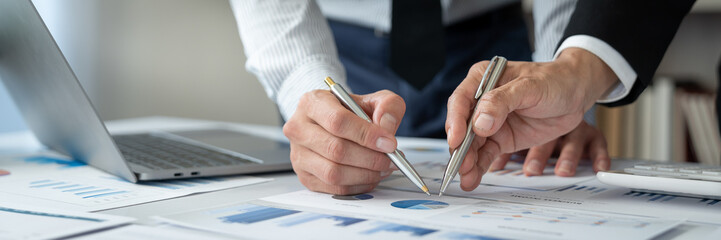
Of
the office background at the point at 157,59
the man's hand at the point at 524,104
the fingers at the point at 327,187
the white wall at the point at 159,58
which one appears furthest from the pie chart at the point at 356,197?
the office background at the point at 157,59

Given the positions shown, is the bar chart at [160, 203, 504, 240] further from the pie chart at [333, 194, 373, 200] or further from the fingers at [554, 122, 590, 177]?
the fingers at [554, 122, 590, 177]

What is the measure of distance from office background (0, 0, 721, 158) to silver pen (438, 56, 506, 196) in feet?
9.27

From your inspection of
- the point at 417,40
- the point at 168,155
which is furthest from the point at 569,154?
the point at 168,155

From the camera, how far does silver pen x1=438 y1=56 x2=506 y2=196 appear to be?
0.68 metres

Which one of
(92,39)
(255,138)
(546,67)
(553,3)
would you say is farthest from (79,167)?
(92,39)

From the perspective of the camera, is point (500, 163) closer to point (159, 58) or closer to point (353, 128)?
point (353, 128)

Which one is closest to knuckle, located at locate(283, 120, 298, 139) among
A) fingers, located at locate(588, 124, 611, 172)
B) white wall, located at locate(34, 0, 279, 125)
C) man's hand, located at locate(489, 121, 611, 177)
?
man's hand, located at locate(489, 121, 611, 177)

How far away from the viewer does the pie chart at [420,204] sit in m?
0.63

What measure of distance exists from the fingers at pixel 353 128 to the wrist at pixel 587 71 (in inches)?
10.4

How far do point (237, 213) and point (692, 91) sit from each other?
7.74ft

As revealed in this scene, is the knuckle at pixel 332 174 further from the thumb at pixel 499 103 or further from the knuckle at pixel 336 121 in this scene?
the thumb at pixel 499 103

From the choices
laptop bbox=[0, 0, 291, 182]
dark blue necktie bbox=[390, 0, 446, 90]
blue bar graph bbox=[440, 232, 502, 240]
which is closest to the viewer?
blue bar graph bbox=[440, 232, 502, 240]

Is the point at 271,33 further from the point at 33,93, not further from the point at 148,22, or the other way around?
the point at 148,22

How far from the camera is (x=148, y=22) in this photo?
3.54m
